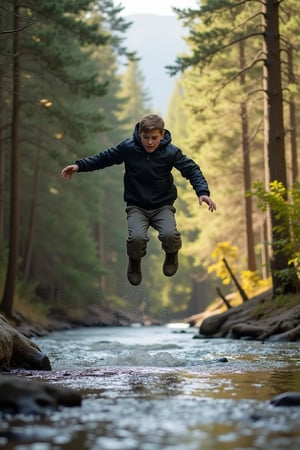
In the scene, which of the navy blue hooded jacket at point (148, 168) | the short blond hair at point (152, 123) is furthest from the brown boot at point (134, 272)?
the short blond hair at point (152, 123)

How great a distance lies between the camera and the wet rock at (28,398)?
554 cm

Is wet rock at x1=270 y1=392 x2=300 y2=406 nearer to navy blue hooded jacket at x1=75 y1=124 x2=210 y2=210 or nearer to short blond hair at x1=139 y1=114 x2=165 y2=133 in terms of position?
navy blue hooded jacket at x1=75 y1=124 x2=210 y2=210

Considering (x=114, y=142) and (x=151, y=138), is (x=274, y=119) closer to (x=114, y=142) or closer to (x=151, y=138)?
(x=151, y=138)

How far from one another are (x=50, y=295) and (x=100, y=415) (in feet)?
113

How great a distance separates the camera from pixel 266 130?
19.4m

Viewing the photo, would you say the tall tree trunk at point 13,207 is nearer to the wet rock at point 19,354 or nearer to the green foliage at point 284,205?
the green foliage at point 284,205

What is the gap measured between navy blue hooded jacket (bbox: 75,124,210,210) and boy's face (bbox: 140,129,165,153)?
0.13 metres

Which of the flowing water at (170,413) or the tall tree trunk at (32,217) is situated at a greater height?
the tall tree trunk at (32,217)

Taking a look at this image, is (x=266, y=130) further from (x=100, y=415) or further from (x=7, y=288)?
(x=100, y=415)

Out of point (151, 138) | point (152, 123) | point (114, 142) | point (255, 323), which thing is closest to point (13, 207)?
point (255, 323)

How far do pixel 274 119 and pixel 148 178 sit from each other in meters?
10.6

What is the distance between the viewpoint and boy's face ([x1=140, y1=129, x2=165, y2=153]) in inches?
345

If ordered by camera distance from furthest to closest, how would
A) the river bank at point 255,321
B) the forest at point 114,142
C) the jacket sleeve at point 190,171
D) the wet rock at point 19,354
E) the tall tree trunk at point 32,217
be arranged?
1. the tall tree trunk at point 32,217
2. the forest at point 114,142
3. the river bank at point 255,321
4. the wet rock at point 19,354
5. the jacket sleeve at point 190,171

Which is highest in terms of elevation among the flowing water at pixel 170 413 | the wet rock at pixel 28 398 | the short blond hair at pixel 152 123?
the short blond hair at pixel 152 123
